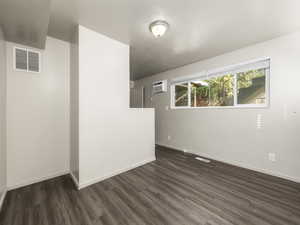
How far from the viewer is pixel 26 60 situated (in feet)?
7.08

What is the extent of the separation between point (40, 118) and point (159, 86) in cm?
318

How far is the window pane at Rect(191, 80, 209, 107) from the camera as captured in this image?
11.7 feet

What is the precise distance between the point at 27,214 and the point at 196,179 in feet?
7.54

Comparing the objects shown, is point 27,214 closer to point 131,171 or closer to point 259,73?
point 131,171

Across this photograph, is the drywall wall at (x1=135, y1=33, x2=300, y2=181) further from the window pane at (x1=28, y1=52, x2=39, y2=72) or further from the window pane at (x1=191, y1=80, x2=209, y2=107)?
the window pane at (x1=28, y1=52, x2=39, y2=72)

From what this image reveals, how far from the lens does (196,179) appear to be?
235 centimetres

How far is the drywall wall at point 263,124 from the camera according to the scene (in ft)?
7.42

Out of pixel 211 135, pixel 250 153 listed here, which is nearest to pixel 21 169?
pixel 211 135

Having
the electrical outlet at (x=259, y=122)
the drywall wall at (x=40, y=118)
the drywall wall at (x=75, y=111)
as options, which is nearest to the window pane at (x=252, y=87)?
the electrical outlet at (x=259, y=122)

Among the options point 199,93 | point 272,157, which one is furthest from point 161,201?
point 199,93

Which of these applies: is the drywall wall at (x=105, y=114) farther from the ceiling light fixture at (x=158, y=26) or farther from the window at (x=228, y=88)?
the window at (x=228, y=88)

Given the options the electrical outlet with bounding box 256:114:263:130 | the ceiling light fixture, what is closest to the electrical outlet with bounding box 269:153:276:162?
the electrical outlet with bounding box 256:114:263:130

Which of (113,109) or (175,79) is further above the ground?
(175,79)

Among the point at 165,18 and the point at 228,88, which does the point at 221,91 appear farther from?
the point at 165,18
